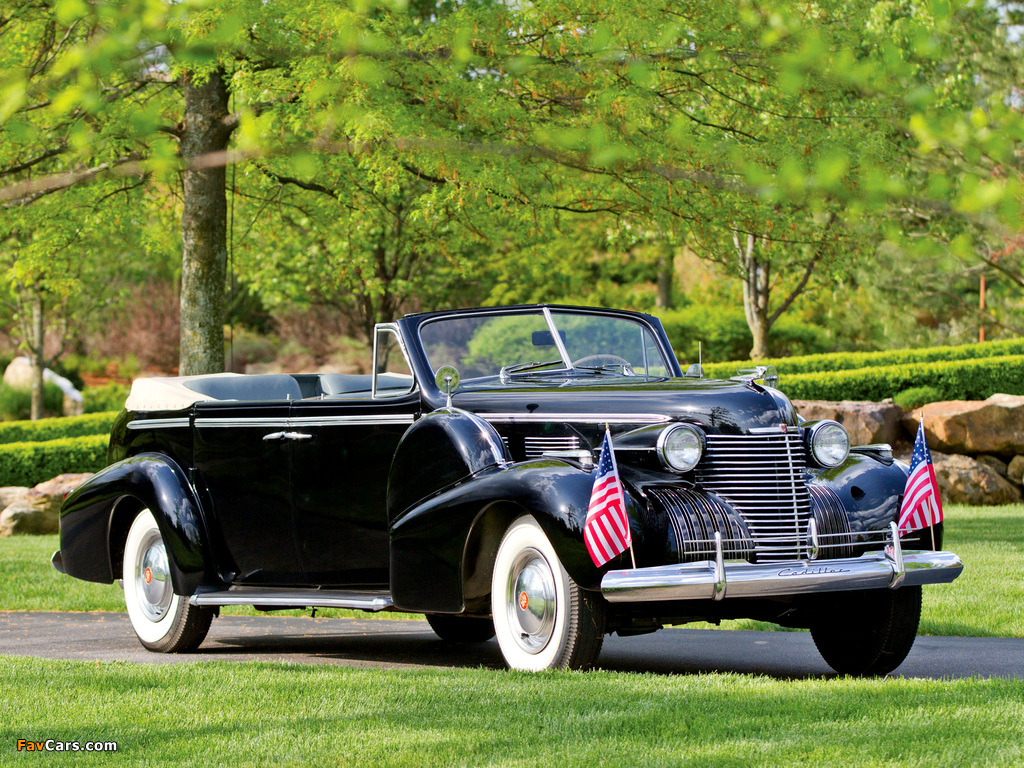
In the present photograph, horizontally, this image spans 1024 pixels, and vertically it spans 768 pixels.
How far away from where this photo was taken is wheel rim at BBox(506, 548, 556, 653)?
621 cm

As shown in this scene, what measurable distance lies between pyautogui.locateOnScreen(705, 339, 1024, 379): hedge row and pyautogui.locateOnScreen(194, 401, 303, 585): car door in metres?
13.3

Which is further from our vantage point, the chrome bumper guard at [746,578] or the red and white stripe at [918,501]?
the red and white stripe at [918,501]

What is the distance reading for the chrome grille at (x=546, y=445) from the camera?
671 cm

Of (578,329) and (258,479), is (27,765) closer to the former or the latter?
(258,479)

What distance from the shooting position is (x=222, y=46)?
11547mm

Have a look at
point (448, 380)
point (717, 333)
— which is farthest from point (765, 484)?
point (717, 333)

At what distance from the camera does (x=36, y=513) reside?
1780 cm

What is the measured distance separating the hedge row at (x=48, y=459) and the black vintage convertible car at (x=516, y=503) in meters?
11.9

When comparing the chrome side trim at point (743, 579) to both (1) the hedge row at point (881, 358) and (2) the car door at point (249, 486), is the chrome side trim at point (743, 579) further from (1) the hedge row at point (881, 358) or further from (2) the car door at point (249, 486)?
(1) the hedge row at point (881, 358)

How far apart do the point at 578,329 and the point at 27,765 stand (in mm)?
4273

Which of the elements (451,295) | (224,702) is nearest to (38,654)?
(224,702)

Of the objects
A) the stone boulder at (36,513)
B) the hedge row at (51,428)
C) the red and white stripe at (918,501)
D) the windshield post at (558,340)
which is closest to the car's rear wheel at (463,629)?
the windshield post at (558,340)

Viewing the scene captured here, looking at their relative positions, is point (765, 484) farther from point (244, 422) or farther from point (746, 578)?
point (244, 422)

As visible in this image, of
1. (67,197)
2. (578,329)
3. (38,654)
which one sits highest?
(67,197)
